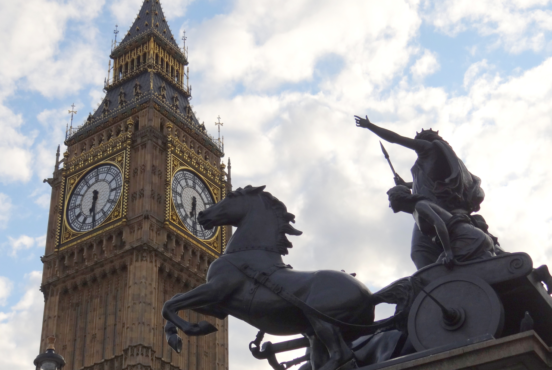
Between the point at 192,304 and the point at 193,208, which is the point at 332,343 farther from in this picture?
the point at 193,208

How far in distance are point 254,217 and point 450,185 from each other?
2.24 metres

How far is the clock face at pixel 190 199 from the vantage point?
56438 mm

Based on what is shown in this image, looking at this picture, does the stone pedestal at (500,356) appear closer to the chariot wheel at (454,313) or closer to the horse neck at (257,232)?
the chariot wheel at (454,313)

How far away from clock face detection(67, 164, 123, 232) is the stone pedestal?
4931 cm

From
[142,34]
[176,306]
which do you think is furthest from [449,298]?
[142,34]

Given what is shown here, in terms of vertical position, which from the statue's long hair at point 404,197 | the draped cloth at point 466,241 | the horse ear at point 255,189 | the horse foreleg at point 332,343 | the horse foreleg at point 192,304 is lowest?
the horse foreleg at point 332,343

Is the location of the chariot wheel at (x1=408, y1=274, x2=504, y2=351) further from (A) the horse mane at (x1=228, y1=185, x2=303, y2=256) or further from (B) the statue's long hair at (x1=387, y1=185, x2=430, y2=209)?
(A) the horse mane at (x1=228, y1=185, x2=303, y2=256)

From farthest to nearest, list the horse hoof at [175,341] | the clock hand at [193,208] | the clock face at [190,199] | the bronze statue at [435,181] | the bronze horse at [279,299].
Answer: the clock hand at [193,208] < the clock face at [190,199] < the bronze statue at [435,181] < the horse hoof at [175,341] < the bronze horse at [279,299]

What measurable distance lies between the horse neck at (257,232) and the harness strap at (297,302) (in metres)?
0.37

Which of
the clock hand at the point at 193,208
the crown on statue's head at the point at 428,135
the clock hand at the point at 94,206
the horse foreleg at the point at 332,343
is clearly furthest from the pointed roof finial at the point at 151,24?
the horse foreleg at the point at 332,343

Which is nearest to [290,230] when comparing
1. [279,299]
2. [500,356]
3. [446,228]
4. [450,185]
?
[279,299]

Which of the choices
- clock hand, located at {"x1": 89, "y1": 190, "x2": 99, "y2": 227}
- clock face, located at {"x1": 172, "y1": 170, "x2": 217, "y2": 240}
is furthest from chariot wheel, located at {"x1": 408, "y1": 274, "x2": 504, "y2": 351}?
clock hand, located at {"x1": 89, "y1": 190, "x2": 99, "y2": 227}

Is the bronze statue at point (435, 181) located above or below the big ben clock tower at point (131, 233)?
below

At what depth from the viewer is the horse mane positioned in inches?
365
